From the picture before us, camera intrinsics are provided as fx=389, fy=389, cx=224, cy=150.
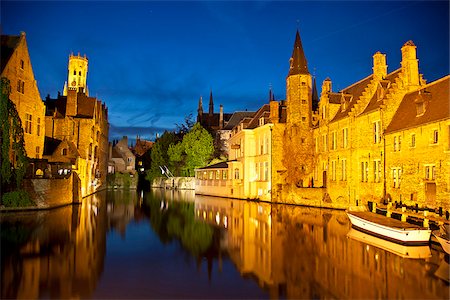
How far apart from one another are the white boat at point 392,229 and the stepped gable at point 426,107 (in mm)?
8180

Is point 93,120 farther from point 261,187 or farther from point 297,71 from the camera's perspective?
point 297,71

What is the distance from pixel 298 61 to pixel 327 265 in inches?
1315

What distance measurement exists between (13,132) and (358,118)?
27964mm

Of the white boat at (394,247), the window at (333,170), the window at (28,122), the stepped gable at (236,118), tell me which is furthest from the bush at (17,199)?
the stepped gable at (236,118)

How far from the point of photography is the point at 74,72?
116875 millimetres

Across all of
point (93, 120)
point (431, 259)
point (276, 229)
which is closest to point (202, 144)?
point (93, 120)

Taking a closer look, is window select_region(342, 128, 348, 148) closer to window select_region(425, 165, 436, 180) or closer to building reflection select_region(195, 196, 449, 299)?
window select_region(425, 165, 436, 180)

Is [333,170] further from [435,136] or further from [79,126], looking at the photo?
[79,126]

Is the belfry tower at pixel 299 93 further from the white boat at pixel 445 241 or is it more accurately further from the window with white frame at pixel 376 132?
the white boat at pixel 445 241

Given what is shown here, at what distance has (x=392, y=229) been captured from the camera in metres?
19.1

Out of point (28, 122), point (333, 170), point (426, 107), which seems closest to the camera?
point (426, 107)

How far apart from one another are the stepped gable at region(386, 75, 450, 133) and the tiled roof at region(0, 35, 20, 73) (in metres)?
32.0

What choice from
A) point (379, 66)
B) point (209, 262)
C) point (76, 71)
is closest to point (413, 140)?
point (379, 66)

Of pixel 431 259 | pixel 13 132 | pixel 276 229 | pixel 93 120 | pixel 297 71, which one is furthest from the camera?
pixel 93 120
